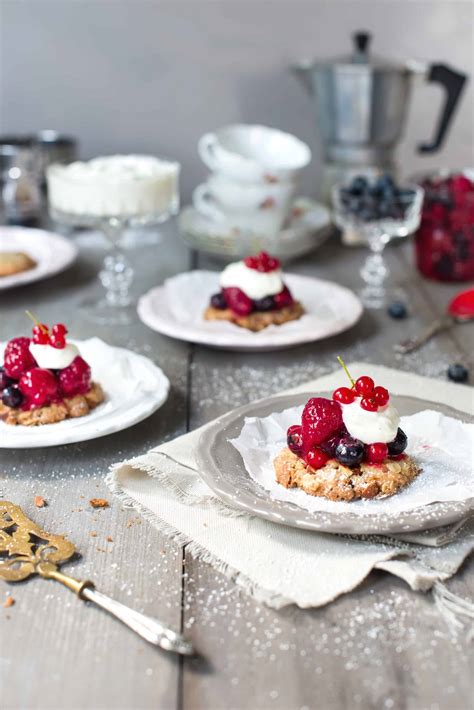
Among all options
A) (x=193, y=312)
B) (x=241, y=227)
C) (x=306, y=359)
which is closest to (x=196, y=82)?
(x=241, y=227)

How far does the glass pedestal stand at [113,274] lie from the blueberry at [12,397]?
563mm

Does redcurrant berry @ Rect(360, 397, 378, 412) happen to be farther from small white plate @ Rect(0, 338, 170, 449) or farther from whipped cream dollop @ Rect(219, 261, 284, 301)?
whipped cream dollop @ Rect(219, 261, 284, 301)

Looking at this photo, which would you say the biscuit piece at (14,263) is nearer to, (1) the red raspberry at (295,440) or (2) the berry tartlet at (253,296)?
(2) the berry tartlet at (253,296)

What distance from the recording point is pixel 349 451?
38.9 inches

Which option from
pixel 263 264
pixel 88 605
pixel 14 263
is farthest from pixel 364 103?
pixel 88 605

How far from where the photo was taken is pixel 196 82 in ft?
8.79

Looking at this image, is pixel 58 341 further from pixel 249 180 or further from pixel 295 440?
pixel 249 180

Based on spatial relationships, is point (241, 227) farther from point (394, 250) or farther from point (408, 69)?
point (408, 69)

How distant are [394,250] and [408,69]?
1.51 ft

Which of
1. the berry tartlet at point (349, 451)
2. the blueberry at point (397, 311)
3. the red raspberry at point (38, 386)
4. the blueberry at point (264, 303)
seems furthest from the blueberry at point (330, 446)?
the blueberry at point (397, 311)

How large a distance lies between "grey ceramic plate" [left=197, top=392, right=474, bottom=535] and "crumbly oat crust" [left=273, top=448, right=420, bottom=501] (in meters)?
0.02

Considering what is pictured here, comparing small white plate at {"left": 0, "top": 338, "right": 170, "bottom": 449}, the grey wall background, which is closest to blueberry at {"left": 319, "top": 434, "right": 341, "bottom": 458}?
small white plate at {"left": 0, "top": 338, "right": 170, "bottom": 449}

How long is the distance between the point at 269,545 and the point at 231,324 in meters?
0.71

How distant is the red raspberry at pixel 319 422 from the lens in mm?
1000
